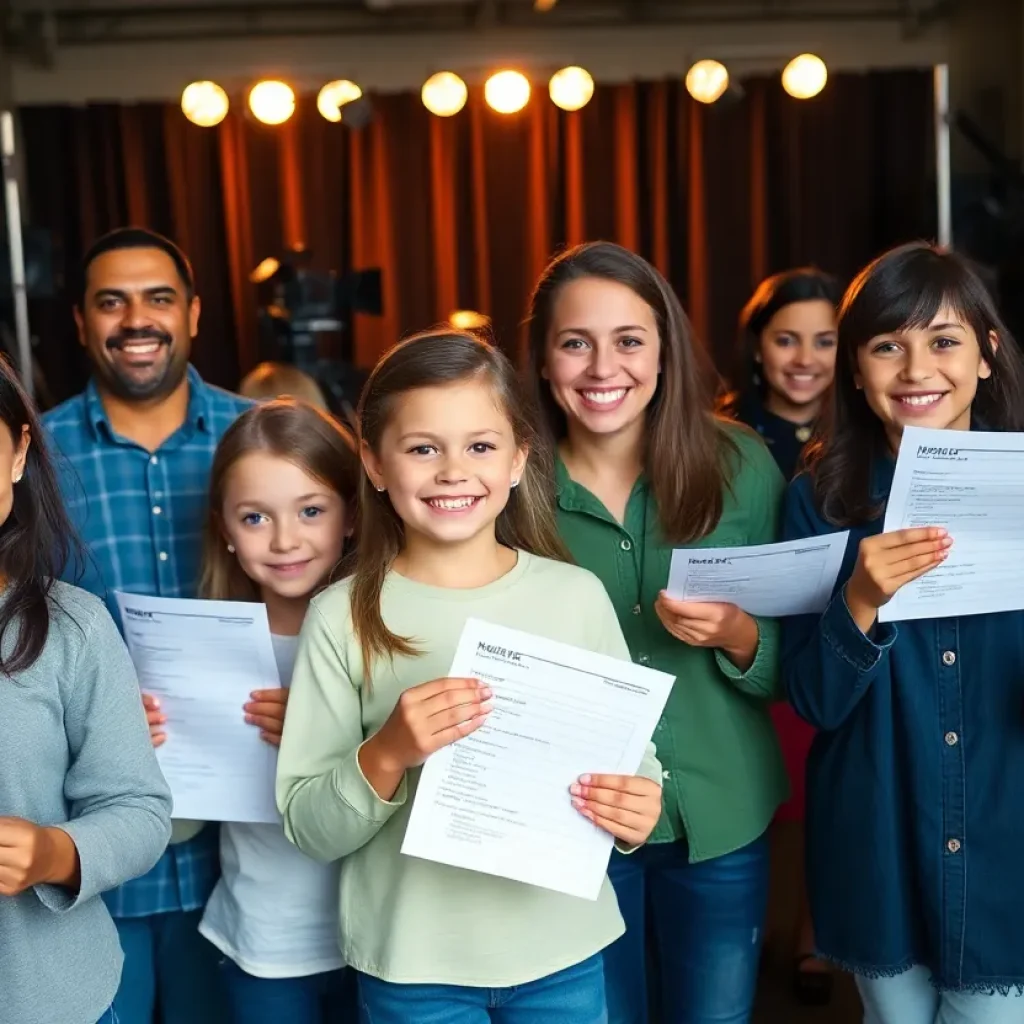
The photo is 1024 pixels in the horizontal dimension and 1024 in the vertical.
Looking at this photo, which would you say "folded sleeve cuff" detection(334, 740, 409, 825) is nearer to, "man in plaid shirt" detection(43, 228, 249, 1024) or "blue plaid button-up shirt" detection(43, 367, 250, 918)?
"man in plaid shirt" detection(43, 228, 249, 1024)

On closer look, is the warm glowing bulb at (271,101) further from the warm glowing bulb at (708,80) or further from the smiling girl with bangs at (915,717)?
the smiling girl with bangs at (915,717)

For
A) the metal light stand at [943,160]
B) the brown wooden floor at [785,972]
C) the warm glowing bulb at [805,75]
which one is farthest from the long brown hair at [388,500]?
the warm glowing bulb at [805,75]

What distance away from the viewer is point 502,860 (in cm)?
145

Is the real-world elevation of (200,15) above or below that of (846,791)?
above

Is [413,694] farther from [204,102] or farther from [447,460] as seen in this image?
[204,102]

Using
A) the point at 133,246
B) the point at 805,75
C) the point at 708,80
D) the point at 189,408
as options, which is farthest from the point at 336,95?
the point at 189,408

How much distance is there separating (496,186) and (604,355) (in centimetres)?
496

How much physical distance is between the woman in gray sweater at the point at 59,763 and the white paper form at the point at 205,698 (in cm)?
24

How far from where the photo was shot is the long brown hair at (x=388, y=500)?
61.9 inches

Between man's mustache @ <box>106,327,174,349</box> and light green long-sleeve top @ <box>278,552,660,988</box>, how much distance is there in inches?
33.2

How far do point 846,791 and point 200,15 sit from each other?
614 centimetres

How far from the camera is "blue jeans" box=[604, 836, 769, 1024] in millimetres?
1817

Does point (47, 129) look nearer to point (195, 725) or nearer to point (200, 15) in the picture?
point (200, 15)

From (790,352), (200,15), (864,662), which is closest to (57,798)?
(864,662)
